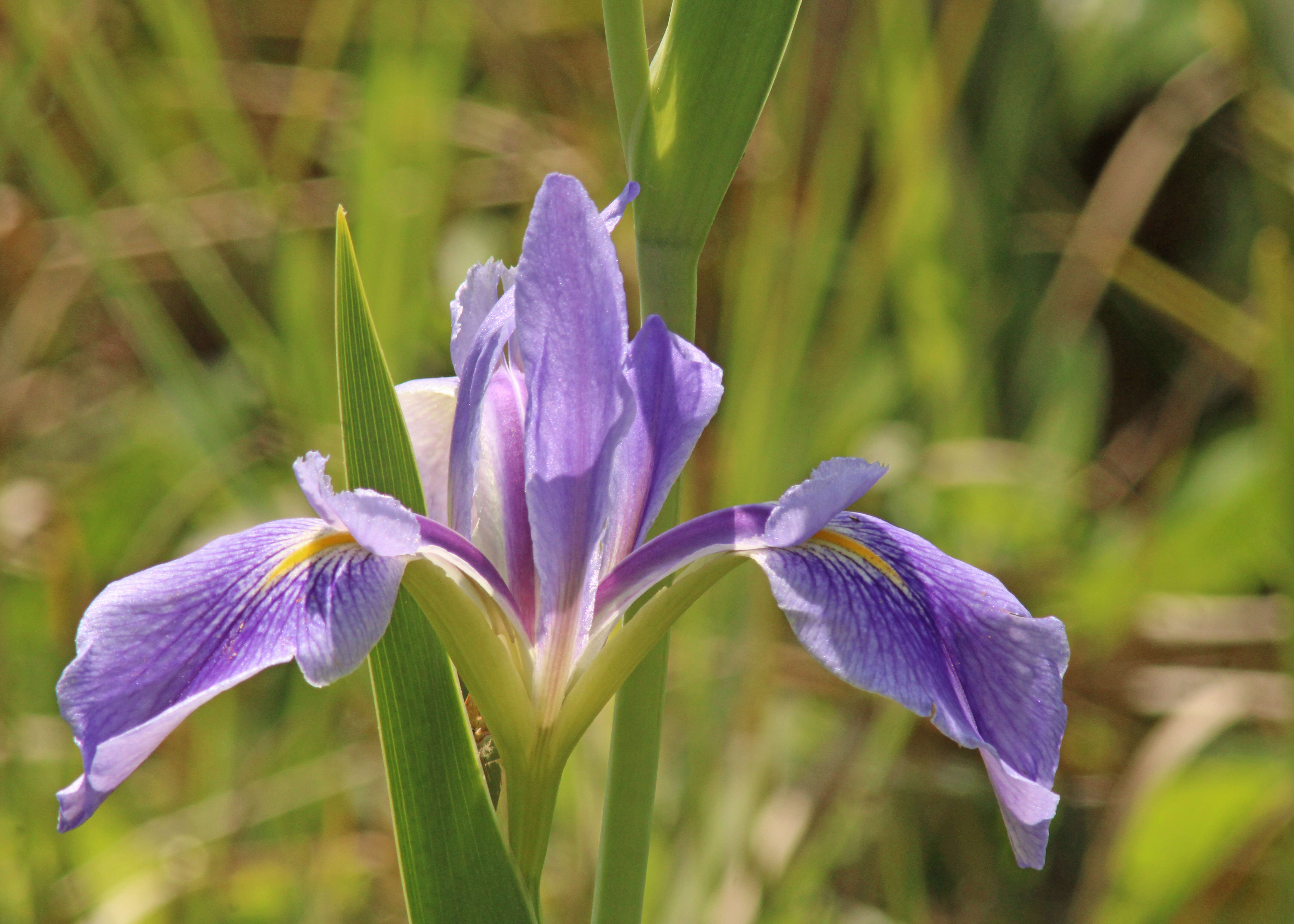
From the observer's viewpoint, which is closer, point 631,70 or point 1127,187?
point 631,70

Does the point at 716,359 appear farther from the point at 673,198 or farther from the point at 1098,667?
the point at 673,198

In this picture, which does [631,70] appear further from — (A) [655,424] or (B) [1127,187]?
(B) [1127,187]

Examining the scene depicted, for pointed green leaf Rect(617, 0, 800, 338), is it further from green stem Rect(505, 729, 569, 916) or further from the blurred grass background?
the blurred grass background

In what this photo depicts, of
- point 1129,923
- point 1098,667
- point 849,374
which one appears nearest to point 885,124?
point 849,374

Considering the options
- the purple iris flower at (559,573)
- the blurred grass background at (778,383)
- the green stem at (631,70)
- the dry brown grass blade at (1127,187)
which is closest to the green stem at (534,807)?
the purple iris flower at (559,573)

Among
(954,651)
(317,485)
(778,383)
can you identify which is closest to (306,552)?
(317,485)
